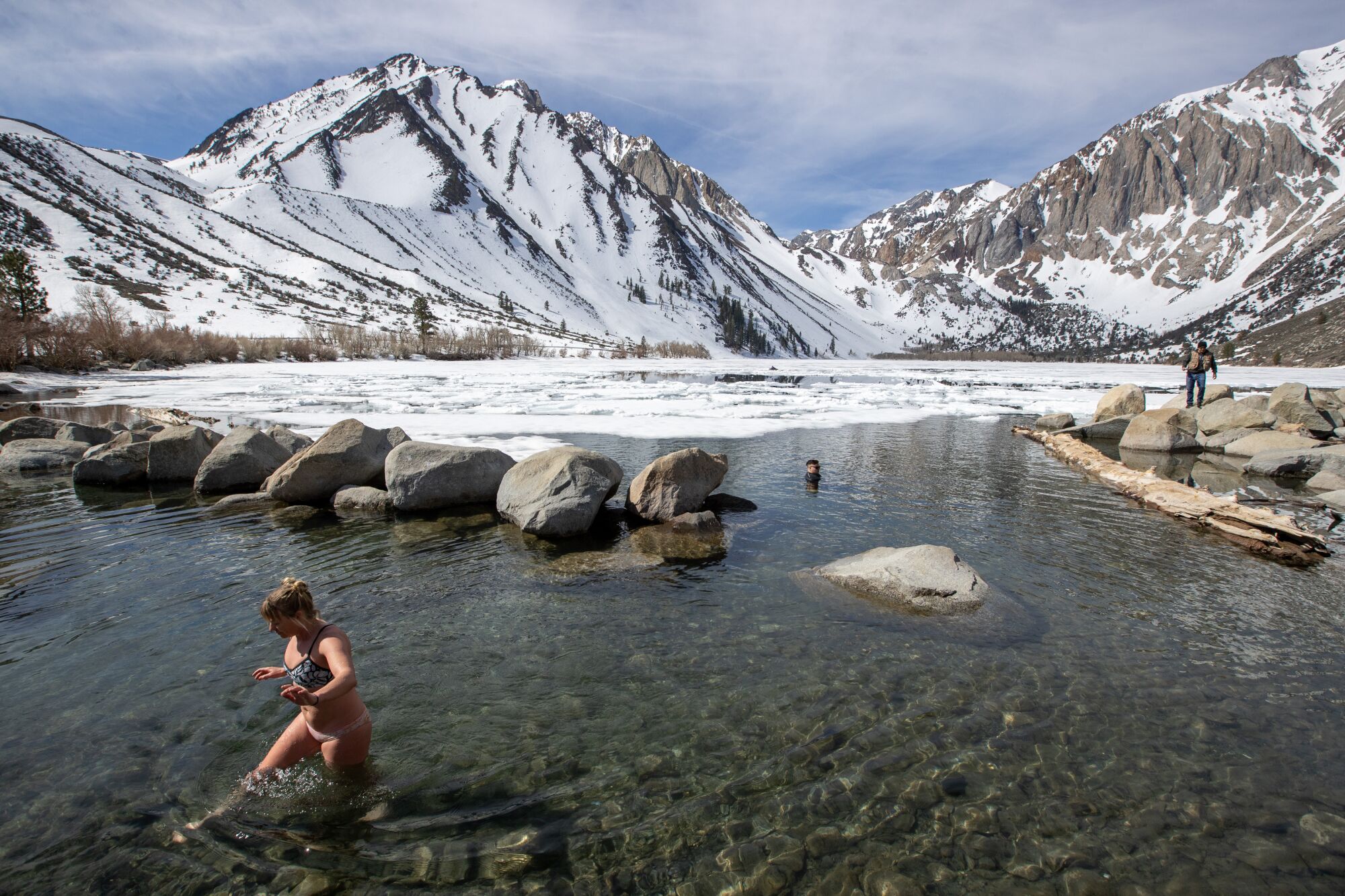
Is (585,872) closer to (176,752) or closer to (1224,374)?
(176,752)

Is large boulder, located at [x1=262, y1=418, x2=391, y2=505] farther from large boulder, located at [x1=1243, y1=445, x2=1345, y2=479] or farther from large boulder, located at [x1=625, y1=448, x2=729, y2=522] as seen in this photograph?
large boulder, located at [x1=1243, y1=445, x2=1345, y2=479]

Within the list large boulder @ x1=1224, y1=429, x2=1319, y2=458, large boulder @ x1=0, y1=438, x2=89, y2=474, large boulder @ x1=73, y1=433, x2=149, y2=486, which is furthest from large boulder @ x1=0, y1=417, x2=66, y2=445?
large boulder @ x1=1224, y1=429, x2=1319, y2=458

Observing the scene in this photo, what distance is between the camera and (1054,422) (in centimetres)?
2494

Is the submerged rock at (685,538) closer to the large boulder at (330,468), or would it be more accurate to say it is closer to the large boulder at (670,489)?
the large boulder at (670,489)

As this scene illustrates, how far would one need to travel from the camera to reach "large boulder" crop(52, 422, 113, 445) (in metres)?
17.5

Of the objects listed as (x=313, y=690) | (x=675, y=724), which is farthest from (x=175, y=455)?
(x=675, y=724)

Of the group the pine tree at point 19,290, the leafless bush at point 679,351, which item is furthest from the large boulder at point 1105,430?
the leafless bush at point 679,351

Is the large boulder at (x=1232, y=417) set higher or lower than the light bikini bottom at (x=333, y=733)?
higher

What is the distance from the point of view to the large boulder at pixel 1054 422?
24.7 meters

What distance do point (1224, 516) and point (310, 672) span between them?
14126 millimetres

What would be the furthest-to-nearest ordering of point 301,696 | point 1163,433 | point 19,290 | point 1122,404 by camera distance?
point 19,290, point 1122,404, point 1163,433, point 301,696

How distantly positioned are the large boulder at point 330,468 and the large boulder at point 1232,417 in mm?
26703

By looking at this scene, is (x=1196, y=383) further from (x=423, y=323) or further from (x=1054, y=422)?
(x=423, y=323)

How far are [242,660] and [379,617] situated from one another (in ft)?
4.72
